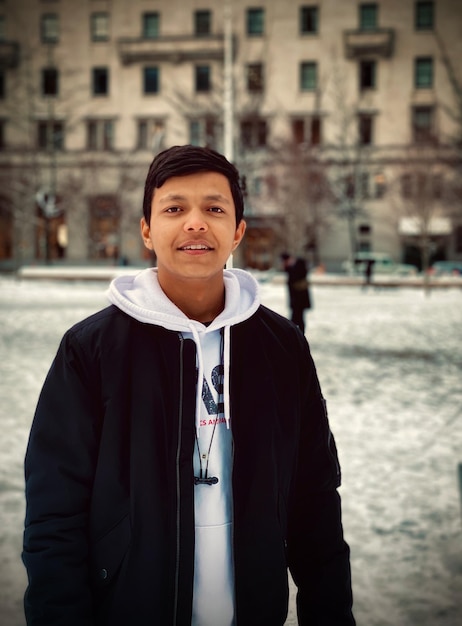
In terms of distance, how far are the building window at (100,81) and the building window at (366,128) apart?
19117mm

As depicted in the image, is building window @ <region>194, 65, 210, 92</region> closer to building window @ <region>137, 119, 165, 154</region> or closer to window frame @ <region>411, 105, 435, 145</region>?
building window @ <region>137, 119, 165, 154</region>

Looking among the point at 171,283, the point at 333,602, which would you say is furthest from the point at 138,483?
the point at 333,602

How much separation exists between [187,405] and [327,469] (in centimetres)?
52

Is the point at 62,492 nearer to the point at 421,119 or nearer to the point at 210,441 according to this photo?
the point at 210,441

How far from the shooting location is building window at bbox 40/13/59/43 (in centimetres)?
4897

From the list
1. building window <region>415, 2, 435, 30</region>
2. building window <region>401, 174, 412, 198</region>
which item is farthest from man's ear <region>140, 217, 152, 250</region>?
building window <region>415, 2, 435, 30</region>

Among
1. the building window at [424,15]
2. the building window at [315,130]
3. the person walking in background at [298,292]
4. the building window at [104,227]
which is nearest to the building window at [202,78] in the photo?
the building window at [315,130]

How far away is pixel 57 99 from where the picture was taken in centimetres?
4859

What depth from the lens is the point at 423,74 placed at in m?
47.1

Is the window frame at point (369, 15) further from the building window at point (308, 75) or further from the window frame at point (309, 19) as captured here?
the building window at point (308, 75)

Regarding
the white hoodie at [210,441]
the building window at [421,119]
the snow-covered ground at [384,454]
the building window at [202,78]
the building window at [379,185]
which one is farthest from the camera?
the building window at [202,78]

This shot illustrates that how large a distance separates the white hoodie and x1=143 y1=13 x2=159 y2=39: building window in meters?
51.3

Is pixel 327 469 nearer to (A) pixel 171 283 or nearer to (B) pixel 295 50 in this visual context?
(A) pixel 171 283

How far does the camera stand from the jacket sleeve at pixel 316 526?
1.92 m
